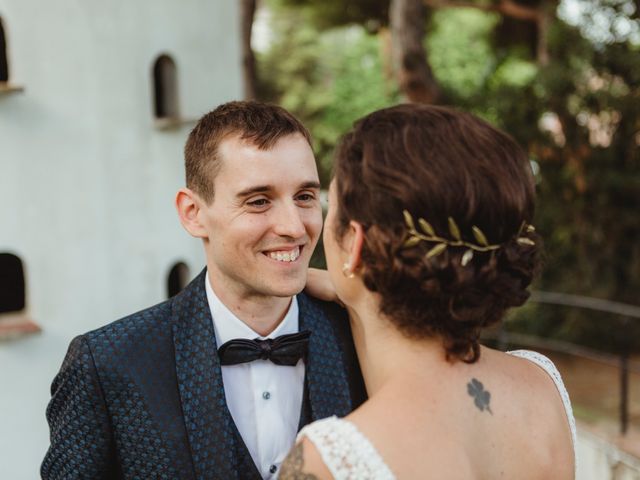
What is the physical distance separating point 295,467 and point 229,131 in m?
1.15

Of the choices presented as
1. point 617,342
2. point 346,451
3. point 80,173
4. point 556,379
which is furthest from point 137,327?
point 617,342

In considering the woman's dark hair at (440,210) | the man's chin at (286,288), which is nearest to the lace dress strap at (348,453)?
the woman's dark hair at (440,210)

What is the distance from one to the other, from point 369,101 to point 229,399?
21731 mm

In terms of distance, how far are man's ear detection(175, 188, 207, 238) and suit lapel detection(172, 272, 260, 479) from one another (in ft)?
0.98

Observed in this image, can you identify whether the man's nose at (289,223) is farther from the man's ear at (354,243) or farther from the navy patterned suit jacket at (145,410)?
the man's ear at (354,243)

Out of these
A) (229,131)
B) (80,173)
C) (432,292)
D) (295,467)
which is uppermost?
(229,131)

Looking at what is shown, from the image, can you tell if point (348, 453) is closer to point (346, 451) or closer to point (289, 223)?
point (346, 451)

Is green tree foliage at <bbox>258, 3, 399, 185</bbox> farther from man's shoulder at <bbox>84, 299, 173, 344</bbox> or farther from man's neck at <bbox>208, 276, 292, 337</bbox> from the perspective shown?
man's shoulder at <bbox>84, 299, 173, 344</bbox>

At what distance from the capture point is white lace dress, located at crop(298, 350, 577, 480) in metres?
1.68

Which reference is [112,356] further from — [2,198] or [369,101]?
[369,101]

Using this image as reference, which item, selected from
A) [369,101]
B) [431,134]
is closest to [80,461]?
[431,134]

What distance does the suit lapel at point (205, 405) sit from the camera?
2184 mm

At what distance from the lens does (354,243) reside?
1.85 meters

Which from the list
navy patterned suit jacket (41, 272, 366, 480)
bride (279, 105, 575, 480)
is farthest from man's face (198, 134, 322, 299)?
bride (279, 105, 575, 480)
